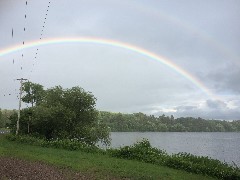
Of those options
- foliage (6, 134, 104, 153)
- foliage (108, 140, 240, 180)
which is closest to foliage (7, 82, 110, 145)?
foliage (6, 134, 104, 153)

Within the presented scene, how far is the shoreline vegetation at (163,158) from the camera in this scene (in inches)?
1249

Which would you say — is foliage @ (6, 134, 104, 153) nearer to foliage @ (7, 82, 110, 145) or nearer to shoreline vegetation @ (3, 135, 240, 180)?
shoreline vegetation @ (3, 135, 240, 180)

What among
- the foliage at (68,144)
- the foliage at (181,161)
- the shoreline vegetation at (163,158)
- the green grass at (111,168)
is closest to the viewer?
the green grass at (111,168)

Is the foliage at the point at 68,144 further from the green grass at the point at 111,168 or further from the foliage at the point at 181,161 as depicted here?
the green grass at the point at 111,168

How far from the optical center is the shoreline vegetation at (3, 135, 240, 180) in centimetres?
3173

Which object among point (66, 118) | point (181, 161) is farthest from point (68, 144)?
point (181, 161)

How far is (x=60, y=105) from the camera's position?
210ft

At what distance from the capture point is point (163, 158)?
3803 centimetres

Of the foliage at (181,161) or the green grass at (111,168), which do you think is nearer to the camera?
the green grass at (111,168)

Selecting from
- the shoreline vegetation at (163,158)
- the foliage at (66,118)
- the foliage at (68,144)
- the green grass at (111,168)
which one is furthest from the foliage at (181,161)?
the foliage at (66,118)

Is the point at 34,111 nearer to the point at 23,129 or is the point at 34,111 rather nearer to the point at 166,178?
the point at 23,129

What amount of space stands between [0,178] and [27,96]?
103369 millimetres

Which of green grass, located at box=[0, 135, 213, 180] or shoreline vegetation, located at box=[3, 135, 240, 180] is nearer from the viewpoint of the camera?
green grass, located at box=[0, 135, 213, 180]

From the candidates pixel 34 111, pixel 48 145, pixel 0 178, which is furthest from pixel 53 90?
pixel 0 178
